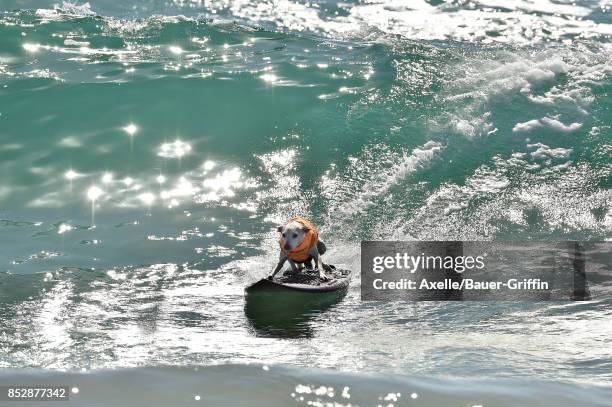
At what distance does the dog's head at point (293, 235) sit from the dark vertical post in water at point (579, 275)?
12.8 ft

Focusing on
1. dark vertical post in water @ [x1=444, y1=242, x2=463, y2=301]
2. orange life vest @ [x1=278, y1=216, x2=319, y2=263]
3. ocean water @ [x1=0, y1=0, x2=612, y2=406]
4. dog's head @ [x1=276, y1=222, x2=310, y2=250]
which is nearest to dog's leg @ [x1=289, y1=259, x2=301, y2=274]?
orange life vest @ [x1=278, y1=216, x2=319, y2=263]

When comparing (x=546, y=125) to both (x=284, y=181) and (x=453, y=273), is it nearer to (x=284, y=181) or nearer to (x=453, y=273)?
(x=284, y=181)

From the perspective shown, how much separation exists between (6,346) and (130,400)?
2.71 m

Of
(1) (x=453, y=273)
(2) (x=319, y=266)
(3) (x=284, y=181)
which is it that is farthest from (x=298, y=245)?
(3) (x=284, y=181)

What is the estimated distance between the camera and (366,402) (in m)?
7.78

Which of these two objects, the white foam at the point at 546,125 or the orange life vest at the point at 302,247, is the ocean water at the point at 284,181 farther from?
the orange life vest at the point at 302,247

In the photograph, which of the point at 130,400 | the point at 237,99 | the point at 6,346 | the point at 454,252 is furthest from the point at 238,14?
the point at 130,400

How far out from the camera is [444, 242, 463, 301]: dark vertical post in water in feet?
40.1

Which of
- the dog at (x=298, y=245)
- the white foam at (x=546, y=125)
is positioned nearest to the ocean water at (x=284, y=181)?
the white foam at (x=546, y=125)

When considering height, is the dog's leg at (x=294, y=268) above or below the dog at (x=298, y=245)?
below

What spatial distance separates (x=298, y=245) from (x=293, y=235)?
160 mm

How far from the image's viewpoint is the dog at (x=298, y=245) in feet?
39.5

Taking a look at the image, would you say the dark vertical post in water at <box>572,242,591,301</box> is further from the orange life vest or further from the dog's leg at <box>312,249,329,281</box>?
the orange life vest

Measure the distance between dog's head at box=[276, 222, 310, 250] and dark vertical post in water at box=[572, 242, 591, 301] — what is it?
3909 mm
